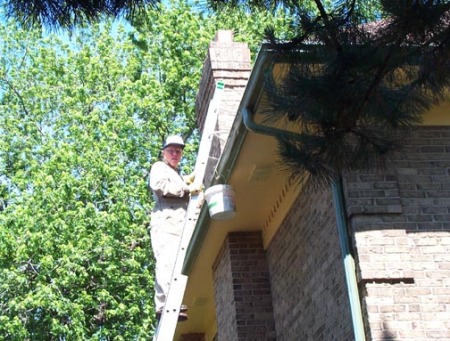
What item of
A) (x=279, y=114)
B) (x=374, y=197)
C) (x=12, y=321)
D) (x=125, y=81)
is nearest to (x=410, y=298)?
(x=374, y=197)

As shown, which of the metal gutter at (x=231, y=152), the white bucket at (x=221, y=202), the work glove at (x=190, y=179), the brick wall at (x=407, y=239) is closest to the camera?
the brick wall at (x=407, y=239)

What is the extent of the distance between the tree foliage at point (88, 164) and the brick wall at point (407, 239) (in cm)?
1198

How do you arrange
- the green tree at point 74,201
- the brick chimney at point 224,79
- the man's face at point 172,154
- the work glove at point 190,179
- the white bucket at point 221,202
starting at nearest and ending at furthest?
1. the white bucket at point 221,202
2. the work glove at point 190,179
3. the man's face at point 172,154
4. the brick chimney at point 224,79
5. the green tree at point 74,201

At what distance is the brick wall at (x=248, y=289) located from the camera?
448 inches

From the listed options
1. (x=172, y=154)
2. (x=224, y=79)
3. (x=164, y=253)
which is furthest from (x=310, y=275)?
(x=224, y=79)

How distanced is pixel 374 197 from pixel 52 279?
45.2 ft

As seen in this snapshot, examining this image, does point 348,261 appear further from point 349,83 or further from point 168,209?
point 168,209

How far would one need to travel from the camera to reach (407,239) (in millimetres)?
8289

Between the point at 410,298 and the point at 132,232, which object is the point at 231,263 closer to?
the point at 410,298

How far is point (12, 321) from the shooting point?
67.3 ft

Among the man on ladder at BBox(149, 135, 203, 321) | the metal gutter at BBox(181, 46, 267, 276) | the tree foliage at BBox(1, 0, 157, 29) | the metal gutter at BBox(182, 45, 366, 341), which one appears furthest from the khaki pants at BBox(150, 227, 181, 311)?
the tree foliage at BBox(1, 0, 157, 29)

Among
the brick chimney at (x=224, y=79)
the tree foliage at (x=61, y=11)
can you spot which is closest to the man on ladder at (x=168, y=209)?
the brick chimney at (x=224, y=79)

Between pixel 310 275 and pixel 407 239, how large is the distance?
1.65 metres

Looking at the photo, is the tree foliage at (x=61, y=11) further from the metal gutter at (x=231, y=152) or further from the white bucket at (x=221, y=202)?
the white bucket at (x=221, y=202)
